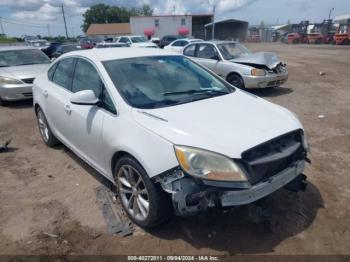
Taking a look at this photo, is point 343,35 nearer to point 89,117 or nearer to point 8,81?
point 8,81

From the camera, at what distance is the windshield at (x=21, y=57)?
8.63m

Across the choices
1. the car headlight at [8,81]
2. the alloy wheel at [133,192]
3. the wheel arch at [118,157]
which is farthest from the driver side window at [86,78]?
the car headlight at [8,81]

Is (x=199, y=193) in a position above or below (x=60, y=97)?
below

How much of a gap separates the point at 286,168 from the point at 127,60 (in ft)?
7.08

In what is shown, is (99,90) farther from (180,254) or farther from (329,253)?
(329,253)

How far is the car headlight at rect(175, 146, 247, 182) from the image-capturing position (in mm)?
2346

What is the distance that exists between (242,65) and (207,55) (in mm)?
1462

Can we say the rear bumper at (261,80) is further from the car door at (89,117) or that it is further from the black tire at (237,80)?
the car door at (89,117)

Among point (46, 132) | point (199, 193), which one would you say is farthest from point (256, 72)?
point (199, 193)

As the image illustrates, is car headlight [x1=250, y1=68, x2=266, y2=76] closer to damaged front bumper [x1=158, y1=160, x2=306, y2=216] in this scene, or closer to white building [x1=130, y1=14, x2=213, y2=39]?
damaged front bumper [x1=158, y1=160, x2=306, y2=216]

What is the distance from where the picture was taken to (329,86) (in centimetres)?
996

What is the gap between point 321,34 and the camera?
4172 centimetres

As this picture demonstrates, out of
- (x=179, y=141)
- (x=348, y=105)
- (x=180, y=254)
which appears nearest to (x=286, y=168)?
(x=179, y=141)

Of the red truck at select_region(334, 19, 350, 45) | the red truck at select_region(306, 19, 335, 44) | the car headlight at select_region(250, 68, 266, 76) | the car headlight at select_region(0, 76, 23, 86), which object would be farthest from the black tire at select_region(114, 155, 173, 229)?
the red truck at select_region(306, 19, 335, 44)
